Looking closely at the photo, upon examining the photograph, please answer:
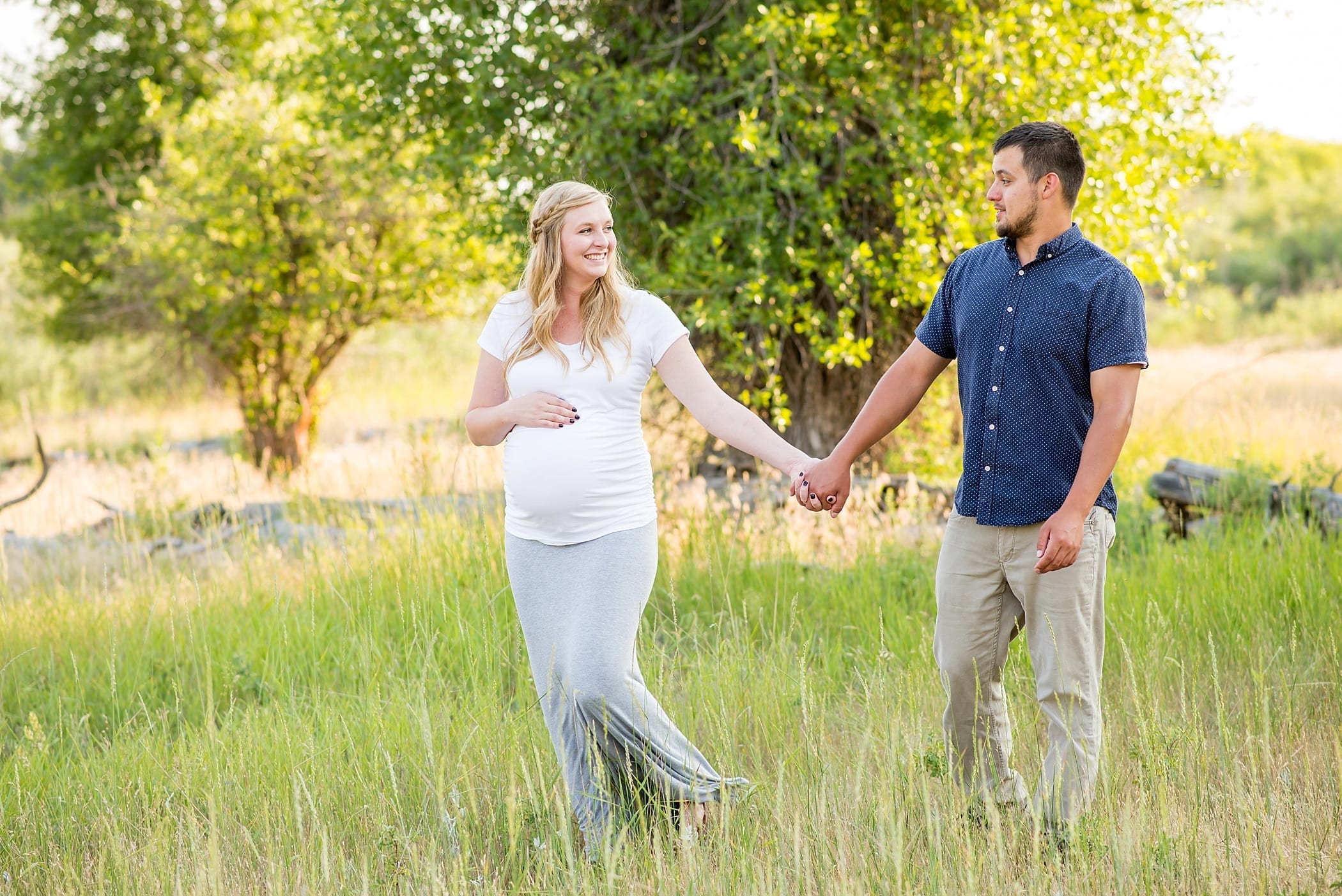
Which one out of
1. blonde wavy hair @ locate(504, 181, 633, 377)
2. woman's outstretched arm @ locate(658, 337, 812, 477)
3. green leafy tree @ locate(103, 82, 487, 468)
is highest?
green leafy tree @ locate(103, 82, 487, 468)

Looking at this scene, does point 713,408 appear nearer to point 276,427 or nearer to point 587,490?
point 587,490

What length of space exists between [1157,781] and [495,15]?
7.40 metres

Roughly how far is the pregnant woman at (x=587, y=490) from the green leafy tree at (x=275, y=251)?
30.9 ft

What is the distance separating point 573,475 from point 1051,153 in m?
1.73

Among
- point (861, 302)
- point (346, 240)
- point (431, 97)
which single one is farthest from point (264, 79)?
point (861, 302)

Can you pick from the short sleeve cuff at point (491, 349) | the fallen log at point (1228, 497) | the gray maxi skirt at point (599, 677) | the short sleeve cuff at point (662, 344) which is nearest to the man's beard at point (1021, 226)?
the short sleeve cuff at point (662, 344)

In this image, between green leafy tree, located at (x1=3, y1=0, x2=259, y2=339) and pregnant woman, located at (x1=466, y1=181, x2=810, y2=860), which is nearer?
pregnant woman, located at (x1=466, y1=181, x2=810, y2=860)

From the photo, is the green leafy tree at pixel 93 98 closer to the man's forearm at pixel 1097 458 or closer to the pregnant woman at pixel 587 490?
the pregnant woman at pixel 587 490

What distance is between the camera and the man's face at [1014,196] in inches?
130

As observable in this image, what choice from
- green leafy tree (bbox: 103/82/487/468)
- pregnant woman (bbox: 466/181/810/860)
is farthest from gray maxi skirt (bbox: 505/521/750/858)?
green leafy tree (bbox: 103/82/487/468)

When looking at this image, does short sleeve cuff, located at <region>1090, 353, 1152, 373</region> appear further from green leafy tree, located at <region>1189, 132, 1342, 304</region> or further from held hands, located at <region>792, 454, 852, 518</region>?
green leafy tree, located at <region>1189, 132, 1342, 304</region>

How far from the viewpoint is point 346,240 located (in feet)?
45.2

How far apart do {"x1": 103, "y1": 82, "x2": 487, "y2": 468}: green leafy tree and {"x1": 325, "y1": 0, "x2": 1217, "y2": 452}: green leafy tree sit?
4.15 metres

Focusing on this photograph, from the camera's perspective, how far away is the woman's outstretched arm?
11.6ft
